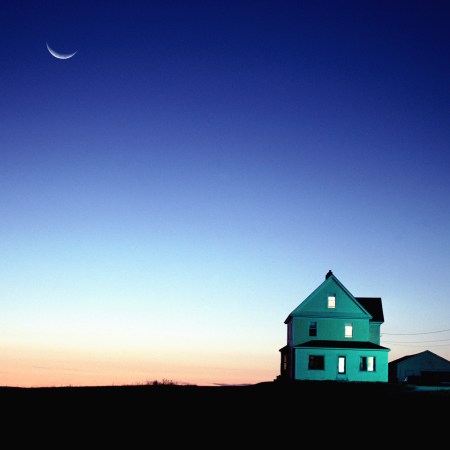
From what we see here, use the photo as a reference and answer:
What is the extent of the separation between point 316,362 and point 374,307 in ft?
39.4

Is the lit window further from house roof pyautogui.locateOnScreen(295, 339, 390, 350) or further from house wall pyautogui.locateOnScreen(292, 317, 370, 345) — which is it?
house roof pyautogui.locateOnScreen(295, 339, 390, 350)

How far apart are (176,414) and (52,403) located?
4.50 m

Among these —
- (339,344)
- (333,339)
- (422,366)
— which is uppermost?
(333,339)

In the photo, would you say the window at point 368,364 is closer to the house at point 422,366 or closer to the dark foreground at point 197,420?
the dark foreground at point 197,420

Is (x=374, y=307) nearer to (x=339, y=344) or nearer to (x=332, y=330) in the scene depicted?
(x=332, y=330)

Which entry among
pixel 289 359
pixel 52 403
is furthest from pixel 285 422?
pixel 289 359

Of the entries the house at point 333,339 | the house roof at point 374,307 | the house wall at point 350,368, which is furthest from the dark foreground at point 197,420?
the house roof at point 374,307

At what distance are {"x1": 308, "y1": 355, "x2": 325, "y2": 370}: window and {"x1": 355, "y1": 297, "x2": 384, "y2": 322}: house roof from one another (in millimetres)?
9147

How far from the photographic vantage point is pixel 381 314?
5716cm

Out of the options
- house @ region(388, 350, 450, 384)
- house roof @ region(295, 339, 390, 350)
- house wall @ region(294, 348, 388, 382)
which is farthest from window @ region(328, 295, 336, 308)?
house @ region(388, 350, 450, 384)

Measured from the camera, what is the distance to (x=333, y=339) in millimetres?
51812

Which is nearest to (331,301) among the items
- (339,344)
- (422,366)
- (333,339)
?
(333,339)

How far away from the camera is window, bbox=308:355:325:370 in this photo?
50.1 meters

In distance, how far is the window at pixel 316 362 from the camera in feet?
164
